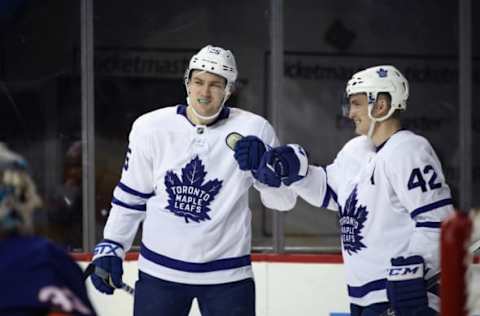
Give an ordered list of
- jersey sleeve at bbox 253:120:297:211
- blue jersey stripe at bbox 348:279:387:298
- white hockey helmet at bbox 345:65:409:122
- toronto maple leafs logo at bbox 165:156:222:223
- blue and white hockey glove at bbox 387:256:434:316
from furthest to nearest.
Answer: jersey sleeve at bbox 253:120:297:211 → toronto maple leafs logo at bbox 165:156:222:223 → white hockey helmet at bbox 345:65:409:122 → blue jersey stripe at bbox 348:279:387:298 → blue and white hockey glove at bbox 387:256:434:316

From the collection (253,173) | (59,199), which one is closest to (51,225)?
(59,199)

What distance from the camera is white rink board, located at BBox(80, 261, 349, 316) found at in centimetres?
557

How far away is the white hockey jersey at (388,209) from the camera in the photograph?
144 inches

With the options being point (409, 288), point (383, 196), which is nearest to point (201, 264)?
point (383, 196)

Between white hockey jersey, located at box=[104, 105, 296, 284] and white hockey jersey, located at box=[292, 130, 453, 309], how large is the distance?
37cm

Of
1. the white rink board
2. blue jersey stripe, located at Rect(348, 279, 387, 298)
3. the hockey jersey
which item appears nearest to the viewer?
the hockey jersey

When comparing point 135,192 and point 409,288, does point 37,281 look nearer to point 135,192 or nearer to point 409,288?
point 409,288

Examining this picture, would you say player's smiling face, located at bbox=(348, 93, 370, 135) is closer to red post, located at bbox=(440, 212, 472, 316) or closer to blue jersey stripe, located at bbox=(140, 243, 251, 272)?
blue jersey stripe, located at bbox=(140, 243, 251, 272)

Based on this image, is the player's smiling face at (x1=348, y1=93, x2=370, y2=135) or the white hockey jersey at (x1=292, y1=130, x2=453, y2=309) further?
the player's smiling face at (x1=348, y1=93, x2=370, y2=135)

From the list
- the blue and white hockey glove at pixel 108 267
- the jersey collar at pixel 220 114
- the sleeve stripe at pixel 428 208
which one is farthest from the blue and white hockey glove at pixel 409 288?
the blue and white hockey glove at pixel 108 267

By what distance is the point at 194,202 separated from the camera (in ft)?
13.2

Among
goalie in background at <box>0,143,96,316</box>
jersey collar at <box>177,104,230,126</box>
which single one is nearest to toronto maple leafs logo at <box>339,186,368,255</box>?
jersey collar at <box>177,104,230,126</box>

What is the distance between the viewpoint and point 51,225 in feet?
19.8

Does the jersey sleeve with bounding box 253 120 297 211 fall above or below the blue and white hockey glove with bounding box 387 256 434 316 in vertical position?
above
